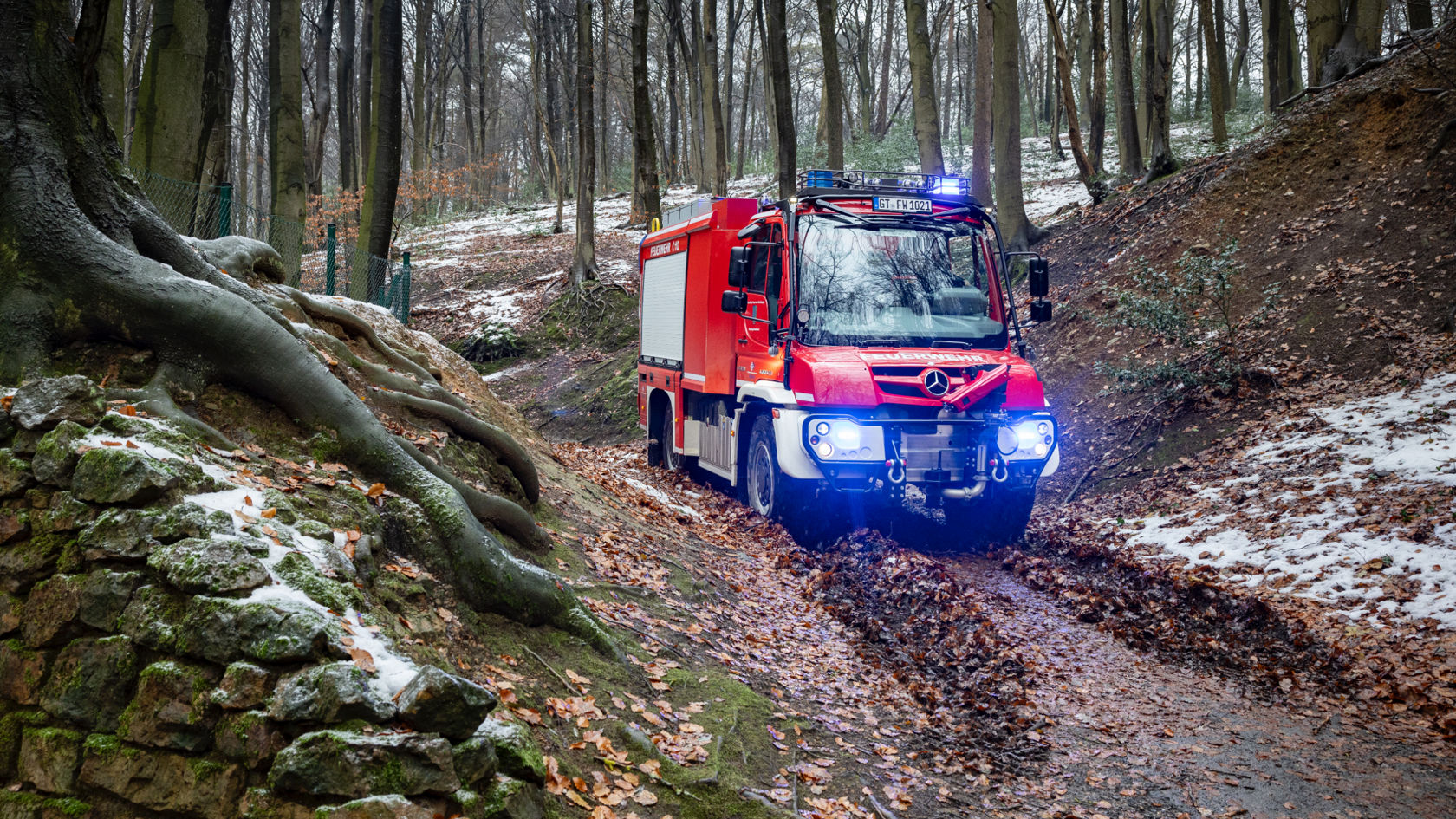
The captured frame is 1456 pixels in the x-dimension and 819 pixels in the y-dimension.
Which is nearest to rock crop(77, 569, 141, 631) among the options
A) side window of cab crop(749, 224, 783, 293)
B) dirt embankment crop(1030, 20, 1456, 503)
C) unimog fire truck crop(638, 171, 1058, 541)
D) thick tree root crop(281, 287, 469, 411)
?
thick tree root crop(281, 287, 469, 411)

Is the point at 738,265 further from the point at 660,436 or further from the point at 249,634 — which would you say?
the point at 249,634

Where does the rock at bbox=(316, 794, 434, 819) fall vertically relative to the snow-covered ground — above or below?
below

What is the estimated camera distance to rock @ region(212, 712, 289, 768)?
279 centimetres

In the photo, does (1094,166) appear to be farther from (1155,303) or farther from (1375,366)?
(1375,366)

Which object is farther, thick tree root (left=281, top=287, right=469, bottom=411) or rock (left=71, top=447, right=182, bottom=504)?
thick tree root (left=281, top=287, right=469, bottom=411)

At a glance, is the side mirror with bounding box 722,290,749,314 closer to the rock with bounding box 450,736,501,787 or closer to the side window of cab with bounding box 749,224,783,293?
the side window of cab with bounding box 749,224,783,293

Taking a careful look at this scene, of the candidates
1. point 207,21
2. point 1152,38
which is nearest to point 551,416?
point 207,21

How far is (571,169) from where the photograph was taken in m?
43.8

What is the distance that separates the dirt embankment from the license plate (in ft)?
12.6

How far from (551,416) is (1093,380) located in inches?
389

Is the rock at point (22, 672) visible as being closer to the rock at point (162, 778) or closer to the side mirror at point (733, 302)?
the rock at point (162, 778)

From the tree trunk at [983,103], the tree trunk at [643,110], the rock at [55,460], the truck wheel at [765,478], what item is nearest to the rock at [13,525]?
the rock at [55,460]

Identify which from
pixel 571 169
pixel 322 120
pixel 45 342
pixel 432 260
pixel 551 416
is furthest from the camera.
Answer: pixel 571 169

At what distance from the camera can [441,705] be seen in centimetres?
293
